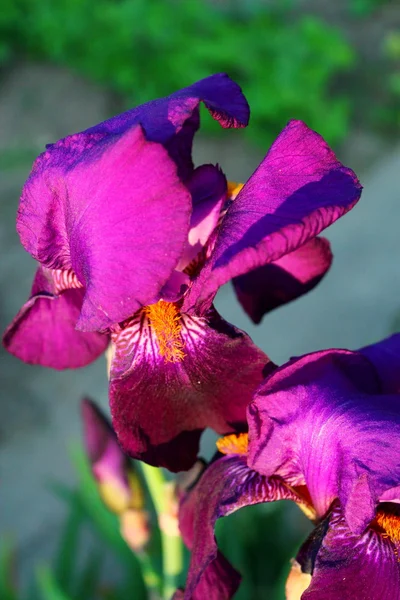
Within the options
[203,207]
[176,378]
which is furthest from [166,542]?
[203,207]

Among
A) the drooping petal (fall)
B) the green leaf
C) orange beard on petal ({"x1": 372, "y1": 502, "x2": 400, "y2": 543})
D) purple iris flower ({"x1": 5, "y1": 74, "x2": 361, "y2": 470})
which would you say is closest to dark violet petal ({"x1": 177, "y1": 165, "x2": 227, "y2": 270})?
purple iris flower ({"x1": 5, "y1": 74, "x2": 361, "y2": 470})

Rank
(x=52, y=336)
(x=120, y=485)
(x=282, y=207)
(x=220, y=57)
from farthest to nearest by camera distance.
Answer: (x=220, y=57) → (x=120, y=485) → (x=52, y=336) → (x=282, y=207)

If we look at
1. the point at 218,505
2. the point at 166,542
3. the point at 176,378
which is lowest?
the point at 166,542

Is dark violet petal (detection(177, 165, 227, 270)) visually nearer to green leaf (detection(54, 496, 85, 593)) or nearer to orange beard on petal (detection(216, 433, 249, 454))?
orange beard on petal (detection(216, 433, 249, 454))

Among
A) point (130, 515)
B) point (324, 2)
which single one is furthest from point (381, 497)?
point (324, 2)

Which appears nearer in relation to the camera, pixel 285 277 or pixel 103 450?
pixel 285 277

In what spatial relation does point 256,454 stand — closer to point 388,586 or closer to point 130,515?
point 388,586

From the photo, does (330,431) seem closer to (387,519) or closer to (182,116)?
(387,519)
